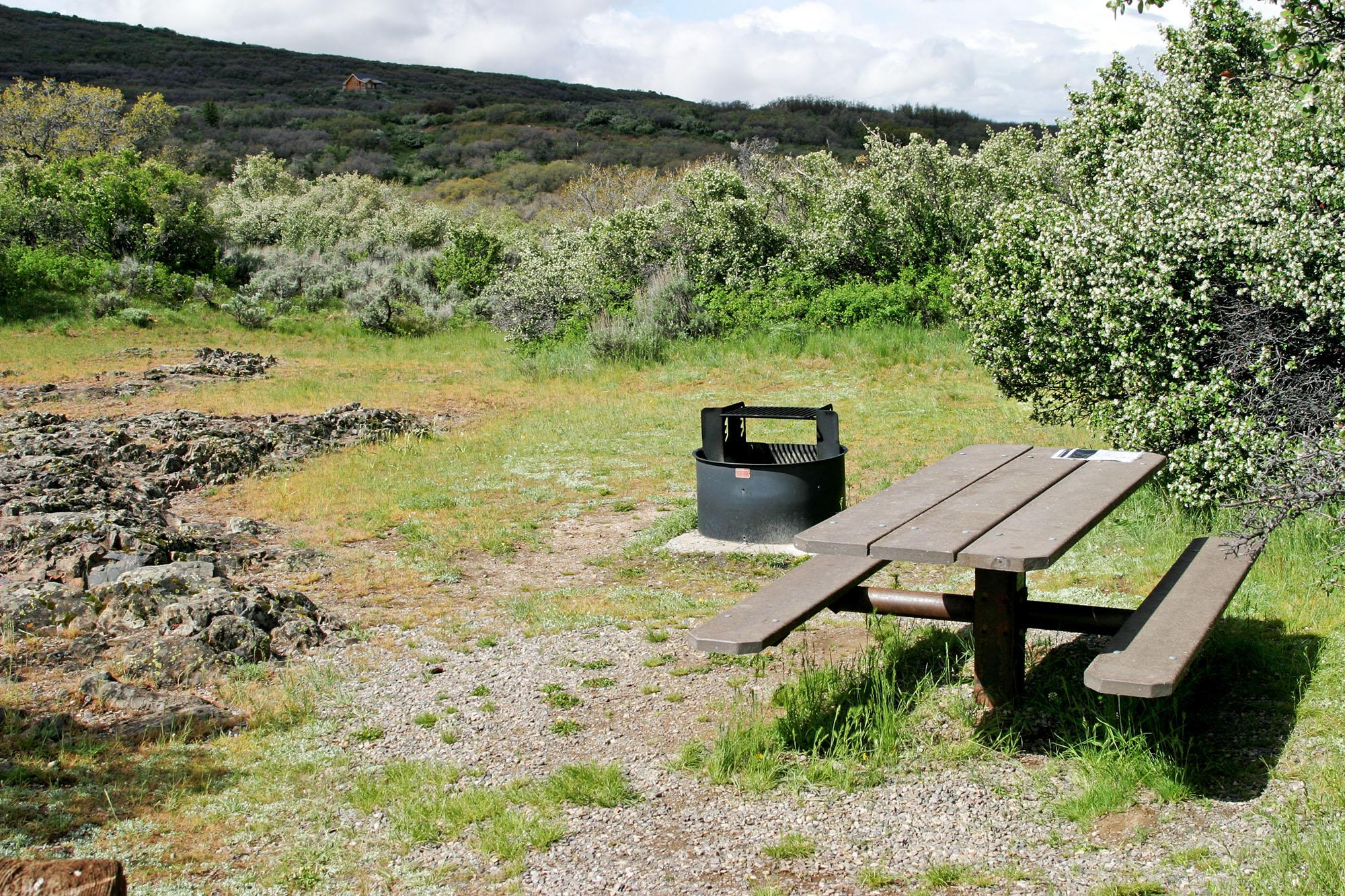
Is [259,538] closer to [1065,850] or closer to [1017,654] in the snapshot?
[1017,654]

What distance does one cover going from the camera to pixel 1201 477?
5672 millimetres

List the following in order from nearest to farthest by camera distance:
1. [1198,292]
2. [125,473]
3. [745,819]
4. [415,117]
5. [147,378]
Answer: [745,819] → [1198,292] → [125,473] → [147,378] → [415,117]

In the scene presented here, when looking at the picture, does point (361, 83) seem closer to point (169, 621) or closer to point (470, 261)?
point (470, 261)

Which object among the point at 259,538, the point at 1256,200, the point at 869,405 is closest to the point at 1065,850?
the point at 1256,200

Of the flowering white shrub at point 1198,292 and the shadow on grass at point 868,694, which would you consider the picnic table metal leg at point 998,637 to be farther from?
the flowering white shrub at point 1198,292

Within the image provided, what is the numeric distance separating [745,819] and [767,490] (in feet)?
11.3

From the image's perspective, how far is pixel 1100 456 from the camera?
456cm

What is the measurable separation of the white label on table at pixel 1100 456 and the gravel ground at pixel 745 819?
1503 millimetres

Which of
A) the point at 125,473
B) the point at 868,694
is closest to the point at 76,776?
the point at 868,694

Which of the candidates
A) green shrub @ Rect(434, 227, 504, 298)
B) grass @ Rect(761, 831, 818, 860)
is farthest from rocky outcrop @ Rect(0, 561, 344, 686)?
green shrub @ Rect(434, 227, 504, 298)

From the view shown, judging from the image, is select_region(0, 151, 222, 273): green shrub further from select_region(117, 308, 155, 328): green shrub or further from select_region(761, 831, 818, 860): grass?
select_region(761, 831, 818, 860): grass

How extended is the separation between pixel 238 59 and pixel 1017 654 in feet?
224

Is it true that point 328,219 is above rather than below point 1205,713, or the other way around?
above

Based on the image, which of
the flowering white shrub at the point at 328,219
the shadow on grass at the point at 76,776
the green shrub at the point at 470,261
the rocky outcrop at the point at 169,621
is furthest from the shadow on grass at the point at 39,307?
the shadow on grass at the point at 76,776
